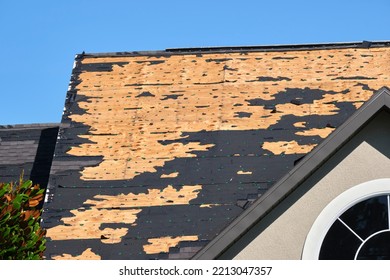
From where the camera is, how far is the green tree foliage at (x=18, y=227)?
48.2 feet

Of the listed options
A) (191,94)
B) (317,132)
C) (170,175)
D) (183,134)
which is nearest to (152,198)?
(170,175)

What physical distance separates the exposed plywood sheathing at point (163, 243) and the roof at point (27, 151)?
425cm

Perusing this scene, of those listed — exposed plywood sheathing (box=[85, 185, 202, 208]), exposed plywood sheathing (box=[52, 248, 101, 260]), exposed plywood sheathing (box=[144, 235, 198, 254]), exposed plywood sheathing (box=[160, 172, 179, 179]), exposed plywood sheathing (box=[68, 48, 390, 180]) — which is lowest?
exposed plywood sheathing (box=[52, 248, 101, 260])

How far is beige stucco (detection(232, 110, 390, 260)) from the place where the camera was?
13.9 metres

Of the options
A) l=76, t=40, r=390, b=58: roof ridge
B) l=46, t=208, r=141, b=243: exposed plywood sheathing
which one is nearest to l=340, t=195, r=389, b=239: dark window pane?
l=46, t=208, r=141, b=243: exposed plywood sheathing

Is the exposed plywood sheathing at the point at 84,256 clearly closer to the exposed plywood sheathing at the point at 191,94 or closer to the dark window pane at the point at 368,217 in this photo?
the exposed plywood sheathing at the point at 191,94

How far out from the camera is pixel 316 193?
46.2 feet

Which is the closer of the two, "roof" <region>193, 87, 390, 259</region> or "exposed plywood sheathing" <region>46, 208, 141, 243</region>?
"roof" <region>193, 87, 390, 259</region>

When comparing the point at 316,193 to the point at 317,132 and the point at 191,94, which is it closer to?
the point at 317,132

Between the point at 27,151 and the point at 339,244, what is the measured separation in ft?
32.8

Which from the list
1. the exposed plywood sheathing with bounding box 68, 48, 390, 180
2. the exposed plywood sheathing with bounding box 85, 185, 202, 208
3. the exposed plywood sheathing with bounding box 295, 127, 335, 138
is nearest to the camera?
the exposed plywood sheathing with bounding box 85, 185, 202, 208

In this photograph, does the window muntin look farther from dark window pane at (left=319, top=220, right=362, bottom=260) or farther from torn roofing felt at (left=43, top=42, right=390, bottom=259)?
torn roofing felt at (left=43, top=42, right=390, bottom=259)

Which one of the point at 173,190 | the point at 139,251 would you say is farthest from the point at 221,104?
the point at 139,251

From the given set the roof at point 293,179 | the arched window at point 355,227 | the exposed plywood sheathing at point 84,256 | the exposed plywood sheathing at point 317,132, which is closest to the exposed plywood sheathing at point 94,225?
the exposed plywood sheathing at point 84,256
